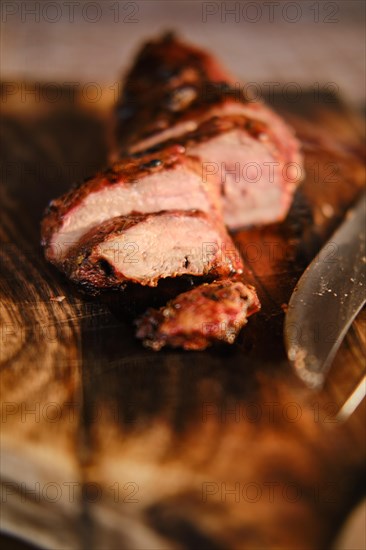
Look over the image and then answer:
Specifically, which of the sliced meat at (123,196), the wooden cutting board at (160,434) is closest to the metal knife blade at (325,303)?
the wooden cutting board at (160,434)

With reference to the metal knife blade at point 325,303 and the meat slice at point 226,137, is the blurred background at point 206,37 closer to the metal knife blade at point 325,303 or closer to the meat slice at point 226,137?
the meat slice at point 226,137

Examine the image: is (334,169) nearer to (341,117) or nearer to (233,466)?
(341,117)

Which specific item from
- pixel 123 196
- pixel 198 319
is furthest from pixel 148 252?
pixel 198 319

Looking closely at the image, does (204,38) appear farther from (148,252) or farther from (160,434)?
(160,434)

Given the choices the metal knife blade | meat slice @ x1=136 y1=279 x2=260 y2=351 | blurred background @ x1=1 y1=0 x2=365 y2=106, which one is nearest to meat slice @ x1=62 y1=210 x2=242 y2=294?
meat slice @ x1=136 y1=279 x2=260 y2=351

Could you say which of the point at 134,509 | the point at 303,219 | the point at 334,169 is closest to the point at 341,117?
the point at 334,169

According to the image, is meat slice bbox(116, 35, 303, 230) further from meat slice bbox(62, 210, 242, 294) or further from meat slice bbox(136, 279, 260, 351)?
meat slice bbox(136, 279, 260, 351)

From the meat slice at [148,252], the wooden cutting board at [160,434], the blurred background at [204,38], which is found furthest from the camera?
the blurred background at [204,38]
